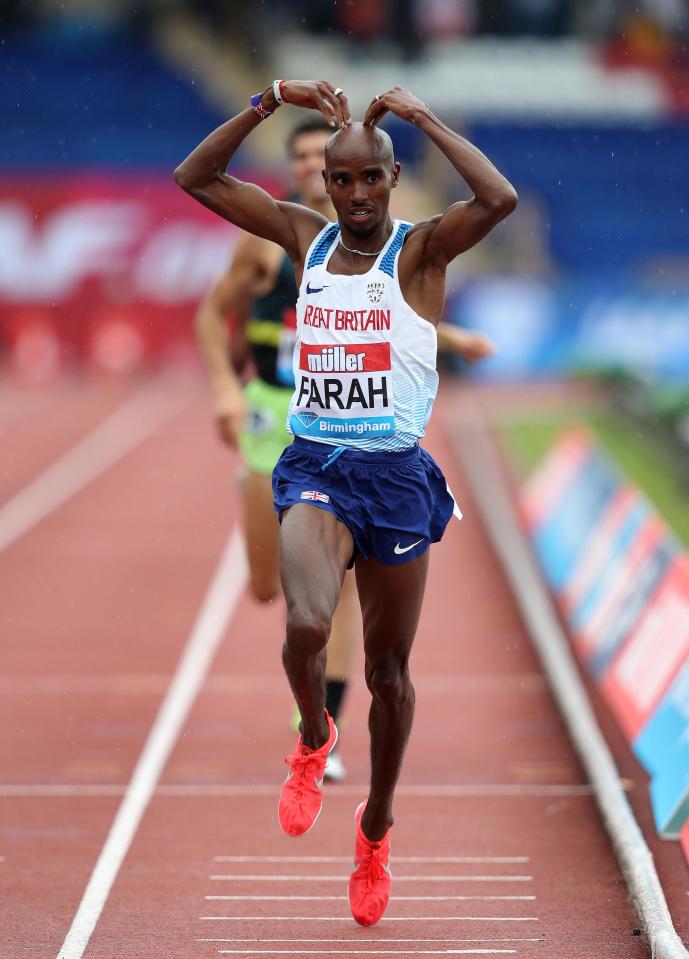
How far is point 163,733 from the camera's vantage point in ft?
26.8

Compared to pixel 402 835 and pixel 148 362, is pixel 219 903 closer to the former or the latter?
pixel 402 835

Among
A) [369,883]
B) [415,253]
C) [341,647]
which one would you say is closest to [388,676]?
[369,883]

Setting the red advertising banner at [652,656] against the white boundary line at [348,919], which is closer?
the white boundary line at [348,919]

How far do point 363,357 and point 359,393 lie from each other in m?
0.11

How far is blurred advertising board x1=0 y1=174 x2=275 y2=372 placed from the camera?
103ft

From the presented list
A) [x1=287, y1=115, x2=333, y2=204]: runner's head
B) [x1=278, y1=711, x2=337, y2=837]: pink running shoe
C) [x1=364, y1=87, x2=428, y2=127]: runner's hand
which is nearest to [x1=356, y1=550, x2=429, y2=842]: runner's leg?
[x1=278, y1=711, x2=337, y2=837]: pink running shoe

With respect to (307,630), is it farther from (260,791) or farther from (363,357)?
(260,791)

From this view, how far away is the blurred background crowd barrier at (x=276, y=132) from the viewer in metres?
31.6

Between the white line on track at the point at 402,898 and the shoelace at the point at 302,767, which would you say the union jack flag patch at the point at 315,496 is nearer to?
the shoelace at the point at 302,767

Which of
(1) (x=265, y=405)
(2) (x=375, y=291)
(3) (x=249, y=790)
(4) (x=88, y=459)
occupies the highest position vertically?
(2) (x=375, y=291)

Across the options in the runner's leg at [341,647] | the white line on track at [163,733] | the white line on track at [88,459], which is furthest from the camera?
the white line on track at [88,459]

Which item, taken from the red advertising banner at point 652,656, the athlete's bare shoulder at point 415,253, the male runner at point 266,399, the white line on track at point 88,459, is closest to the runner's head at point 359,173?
the athlete's bare shoulder at point 415,253

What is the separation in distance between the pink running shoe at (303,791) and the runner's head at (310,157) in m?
2.60

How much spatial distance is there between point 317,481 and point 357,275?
629 mm
